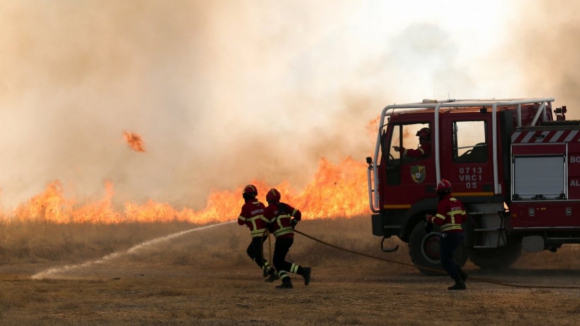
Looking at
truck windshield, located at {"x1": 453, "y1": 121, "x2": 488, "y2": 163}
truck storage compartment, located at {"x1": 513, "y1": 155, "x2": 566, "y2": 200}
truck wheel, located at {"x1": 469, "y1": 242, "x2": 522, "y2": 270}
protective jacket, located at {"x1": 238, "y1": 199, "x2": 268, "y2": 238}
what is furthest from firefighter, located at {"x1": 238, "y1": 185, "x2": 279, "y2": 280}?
truck wheel, located at {"x1": 469, "y1": 242, "x2": 522, "y2": 270}

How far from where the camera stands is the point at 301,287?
17.8 m

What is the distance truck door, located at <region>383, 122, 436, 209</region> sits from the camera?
19875 millimetres

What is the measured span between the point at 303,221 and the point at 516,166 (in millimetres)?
14047

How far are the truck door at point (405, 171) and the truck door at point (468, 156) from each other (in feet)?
1.16

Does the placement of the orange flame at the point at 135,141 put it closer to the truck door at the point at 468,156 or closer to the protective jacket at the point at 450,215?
the truck door at the point at 468,156

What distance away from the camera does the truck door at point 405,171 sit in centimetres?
1988

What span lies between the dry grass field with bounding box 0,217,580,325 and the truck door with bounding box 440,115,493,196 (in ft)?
5.90

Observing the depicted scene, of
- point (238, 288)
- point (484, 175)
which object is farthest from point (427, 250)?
point (238, 288)

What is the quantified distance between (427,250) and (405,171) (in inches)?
61.8

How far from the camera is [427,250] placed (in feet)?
64.6

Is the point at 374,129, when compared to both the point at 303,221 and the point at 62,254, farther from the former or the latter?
the point at 62,254

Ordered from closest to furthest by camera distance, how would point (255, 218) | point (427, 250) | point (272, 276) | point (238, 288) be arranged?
point (238, 288) < point (255, 218) < point (272, 276) < point (427, 250)

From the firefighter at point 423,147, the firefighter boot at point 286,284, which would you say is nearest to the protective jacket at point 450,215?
the firefighter boot at point 286,284

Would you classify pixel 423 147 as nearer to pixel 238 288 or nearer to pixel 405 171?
pixel 405 171
